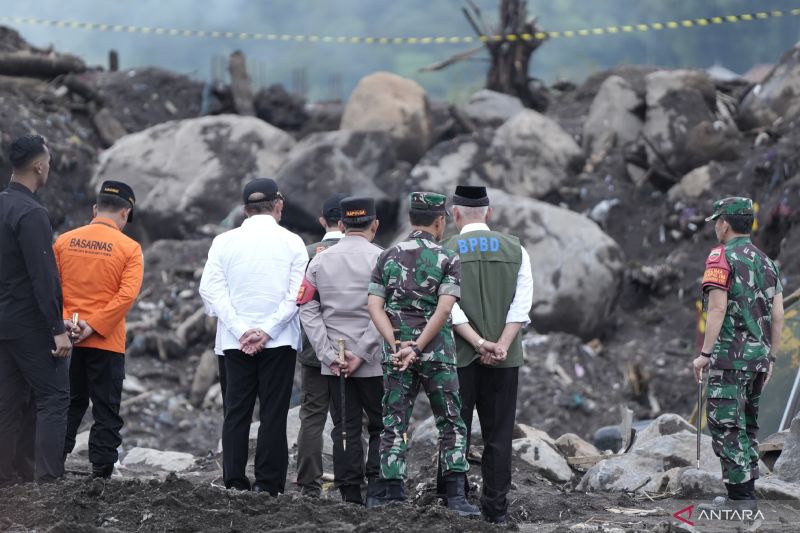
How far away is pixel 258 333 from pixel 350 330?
562 mm

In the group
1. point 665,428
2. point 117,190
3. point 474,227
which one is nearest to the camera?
point 474,227

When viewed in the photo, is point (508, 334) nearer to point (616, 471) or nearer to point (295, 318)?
point (295, 318)

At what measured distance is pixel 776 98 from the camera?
18.0 metres

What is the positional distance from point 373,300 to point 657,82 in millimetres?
13484

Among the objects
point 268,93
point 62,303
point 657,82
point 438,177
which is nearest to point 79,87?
point 268,93

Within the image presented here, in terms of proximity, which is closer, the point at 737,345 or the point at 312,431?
the point at 737,345

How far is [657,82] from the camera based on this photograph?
18.2 m

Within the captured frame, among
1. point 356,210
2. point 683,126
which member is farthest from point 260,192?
point 683,126

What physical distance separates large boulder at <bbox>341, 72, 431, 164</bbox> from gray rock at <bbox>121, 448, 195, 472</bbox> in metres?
10.5

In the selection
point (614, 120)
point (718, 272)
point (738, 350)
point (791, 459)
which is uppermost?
point (614, 120)

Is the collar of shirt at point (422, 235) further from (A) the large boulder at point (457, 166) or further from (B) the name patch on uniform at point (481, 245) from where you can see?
(A) the large boulder at point (457, 166)

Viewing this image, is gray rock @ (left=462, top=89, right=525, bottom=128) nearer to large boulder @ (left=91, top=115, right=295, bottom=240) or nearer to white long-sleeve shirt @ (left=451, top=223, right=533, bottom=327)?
large boulder @ (left=91, top=115, right=295, bottom=240)

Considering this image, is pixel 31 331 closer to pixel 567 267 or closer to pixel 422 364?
pixel 422 364

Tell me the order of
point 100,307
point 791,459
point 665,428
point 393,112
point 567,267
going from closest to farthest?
1. point 100,307
2. point 791,459
3. point 665,428
4. point 567,267
5. point 393,112
